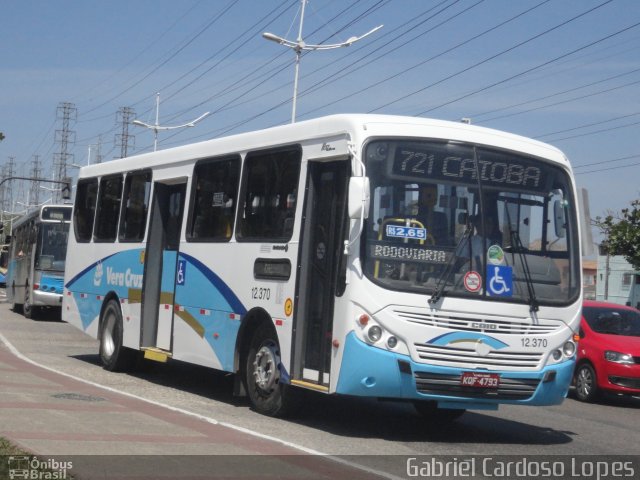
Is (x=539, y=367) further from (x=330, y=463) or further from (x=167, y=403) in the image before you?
(x=167, y=403)

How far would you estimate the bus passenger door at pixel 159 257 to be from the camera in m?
15.2

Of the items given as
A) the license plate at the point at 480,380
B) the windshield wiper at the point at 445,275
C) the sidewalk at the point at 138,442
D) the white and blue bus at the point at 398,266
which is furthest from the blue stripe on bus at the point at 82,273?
the license plate at the point at 480,380

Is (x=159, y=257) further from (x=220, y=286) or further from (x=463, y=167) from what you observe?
(x=463, y=167)

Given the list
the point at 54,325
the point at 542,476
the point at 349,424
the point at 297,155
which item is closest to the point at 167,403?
the point at 349,424

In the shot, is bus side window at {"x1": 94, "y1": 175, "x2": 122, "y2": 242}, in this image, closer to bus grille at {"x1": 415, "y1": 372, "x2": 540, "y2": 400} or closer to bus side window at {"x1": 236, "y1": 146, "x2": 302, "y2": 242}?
bus side window at {"x1": 236, "y1": 146, "x2": 302, "y2": 242}

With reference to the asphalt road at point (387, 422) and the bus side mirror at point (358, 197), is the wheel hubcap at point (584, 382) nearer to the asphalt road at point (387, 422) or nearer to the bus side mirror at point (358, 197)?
the asphalt road at point (387, 422)

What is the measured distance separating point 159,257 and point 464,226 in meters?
6.25

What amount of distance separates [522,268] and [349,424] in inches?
109

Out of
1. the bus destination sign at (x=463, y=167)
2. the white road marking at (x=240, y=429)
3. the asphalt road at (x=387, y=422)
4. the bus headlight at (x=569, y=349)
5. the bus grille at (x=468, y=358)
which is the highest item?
the bus destination sign at (x=463, y=167)

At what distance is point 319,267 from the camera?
37.4 ft

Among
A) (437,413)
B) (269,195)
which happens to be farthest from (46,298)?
(437,413)

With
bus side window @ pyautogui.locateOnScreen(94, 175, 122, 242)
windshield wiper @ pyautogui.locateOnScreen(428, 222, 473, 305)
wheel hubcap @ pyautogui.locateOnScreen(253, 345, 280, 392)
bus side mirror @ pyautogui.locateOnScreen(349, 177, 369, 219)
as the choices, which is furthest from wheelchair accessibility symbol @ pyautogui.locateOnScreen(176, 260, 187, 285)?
windshield wiper @ pyautogui.locateOnScreen(428, 222, 473, 305)

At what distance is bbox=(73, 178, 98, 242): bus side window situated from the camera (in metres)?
18.6

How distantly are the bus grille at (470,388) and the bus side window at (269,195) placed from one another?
240 cm
